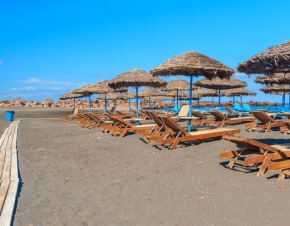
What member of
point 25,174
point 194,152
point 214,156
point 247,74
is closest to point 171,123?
point 194,152

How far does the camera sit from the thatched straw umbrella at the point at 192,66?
25.2 feet

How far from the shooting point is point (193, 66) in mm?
7598

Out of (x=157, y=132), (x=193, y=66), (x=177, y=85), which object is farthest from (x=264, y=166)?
(x=177, y=85)

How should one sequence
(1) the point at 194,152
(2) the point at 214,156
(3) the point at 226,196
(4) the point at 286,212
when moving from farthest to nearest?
(1) the point at 194,152 → (2) the point at 214,156 → (3) the point at 226,196 → (4) the point at 286,212

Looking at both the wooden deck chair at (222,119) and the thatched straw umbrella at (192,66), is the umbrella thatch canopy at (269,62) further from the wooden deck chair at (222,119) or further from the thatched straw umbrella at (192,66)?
the wooden deck chair at (222,119)

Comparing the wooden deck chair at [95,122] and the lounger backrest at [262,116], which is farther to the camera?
the wooden deck chair at [95,122]

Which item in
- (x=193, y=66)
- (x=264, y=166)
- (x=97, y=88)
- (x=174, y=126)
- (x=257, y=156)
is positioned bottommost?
(x=264, y=166)

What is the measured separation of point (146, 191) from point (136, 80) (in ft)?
23.1

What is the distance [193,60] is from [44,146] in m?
4.19

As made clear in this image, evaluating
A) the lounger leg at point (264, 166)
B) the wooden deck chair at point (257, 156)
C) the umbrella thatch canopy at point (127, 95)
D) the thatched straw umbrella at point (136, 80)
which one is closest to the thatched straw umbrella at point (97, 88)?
the thatched straw umbrella at point (136, 80)

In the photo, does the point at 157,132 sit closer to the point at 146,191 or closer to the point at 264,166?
the point at 264,166

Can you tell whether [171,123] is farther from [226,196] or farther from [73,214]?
[73,214]

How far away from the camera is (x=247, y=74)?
572 centimetres

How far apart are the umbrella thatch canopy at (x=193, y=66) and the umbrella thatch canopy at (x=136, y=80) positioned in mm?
2323
